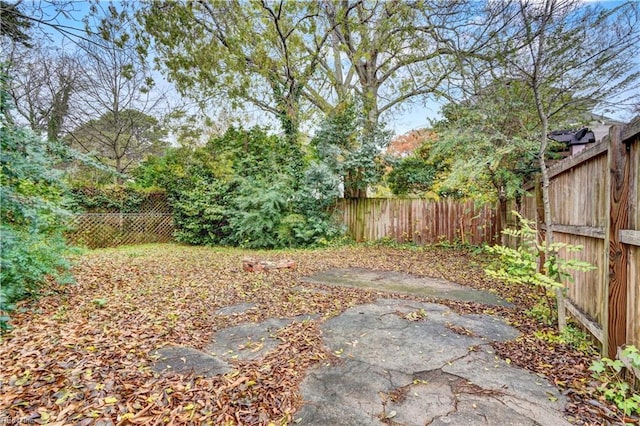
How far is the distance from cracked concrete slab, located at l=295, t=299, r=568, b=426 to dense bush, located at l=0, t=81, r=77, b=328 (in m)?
2.63

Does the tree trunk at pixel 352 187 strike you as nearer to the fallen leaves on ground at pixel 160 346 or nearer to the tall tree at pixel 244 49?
the tall tree at pixel 244 49

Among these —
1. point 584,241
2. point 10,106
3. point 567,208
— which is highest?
point 10,106

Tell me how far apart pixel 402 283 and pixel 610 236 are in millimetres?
2794

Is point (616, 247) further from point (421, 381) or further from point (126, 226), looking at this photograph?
point (126, 226)

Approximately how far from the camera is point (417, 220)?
27.0 ft

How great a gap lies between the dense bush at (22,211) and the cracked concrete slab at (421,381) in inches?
104

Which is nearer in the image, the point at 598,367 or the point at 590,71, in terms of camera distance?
the point at 598,367

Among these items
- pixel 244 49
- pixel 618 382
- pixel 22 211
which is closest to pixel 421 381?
pixel 618 382

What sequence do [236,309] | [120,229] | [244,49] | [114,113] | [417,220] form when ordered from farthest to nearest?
[114,113] < [120,229] < [244,49] < [417,220] < [236,309]

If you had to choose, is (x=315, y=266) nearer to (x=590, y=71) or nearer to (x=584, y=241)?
(x=584, y=241)

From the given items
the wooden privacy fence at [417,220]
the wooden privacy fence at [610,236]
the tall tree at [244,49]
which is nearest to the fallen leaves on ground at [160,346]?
the wooden privacy fence at [610,236]

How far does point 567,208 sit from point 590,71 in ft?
5.29

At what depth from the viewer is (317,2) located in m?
7.59

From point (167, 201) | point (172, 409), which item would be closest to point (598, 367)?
point (172, 409)
